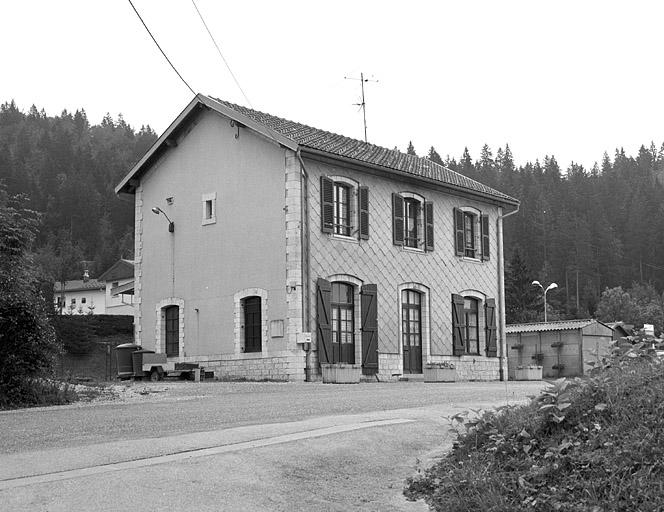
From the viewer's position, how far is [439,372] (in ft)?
79.2

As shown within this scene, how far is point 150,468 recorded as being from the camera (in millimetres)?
7398

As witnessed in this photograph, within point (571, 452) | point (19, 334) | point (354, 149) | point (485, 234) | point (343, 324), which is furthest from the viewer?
point (485, 234)

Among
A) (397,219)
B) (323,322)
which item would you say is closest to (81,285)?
(397,219)

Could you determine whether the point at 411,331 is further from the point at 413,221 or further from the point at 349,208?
the point at 349,208

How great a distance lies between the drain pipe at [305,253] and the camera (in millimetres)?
22188

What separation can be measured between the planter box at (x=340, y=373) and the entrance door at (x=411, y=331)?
10.4 feet

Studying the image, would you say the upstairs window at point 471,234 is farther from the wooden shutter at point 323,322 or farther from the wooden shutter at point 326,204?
the wooden shutter at point 323,322

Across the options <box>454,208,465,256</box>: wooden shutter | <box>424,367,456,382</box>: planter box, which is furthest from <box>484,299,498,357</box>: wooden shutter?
<box>424,367,456,382</box>: planter box

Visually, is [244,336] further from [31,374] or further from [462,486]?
[462,486]

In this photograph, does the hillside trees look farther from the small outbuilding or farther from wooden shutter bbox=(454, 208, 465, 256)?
wooden shutter bbox=(454, 208, 465, 256)

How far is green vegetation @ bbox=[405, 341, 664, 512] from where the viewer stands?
20.0 ft

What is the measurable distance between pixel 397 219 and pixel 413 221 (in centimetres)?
107

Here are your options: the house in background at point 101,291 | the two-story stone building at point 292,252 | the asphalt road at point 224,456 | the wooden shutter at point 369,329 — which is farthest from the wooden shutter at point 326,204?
the house in background at point 101,291

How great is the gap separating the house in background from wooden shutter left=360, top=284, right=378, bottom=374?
149ft
